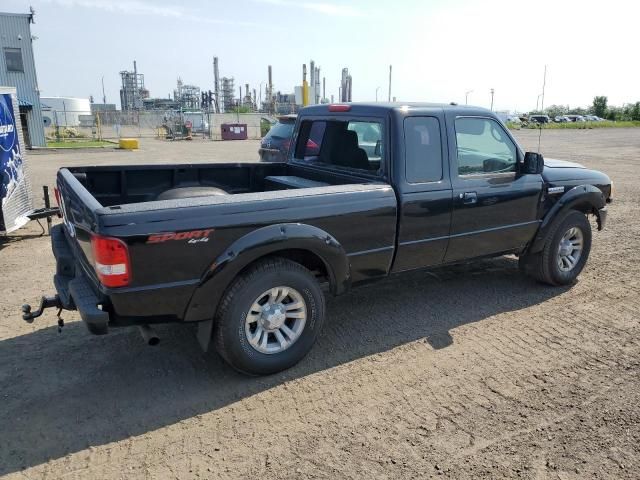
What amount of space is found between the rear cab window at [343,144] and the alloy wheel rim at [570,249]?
7.79ft

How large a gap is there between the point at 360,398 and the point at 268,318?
834 mm

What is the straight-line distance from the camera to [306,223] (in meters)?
3.62

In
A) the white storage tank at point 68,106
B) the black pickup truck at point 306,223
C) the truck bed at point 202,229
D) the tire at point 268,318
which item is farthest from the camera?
the white storage tank at point 68,106

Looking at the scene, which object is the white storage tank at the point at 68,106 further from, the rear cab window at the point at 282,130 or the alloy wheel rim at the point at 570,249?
the alloy wheel rim at the point at 570,249

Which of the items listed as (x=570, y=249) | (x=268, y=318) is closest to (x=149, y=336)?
(x=268, y=318)

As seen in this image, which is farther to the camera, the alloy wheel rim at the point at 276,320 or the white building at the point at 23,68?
the white building at the point at 23,68

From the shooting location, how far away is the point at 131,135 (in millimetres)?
39312

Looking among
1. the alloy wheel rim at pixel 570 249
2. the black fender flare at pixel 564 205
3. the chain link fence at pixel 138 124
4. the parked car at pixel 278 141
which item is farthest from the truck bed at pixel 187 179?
the chain link fence at pixel 138 124

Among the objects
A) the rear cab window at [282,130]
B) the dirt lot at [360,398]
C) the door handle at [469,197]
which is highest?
the rear cab window at [282,130]

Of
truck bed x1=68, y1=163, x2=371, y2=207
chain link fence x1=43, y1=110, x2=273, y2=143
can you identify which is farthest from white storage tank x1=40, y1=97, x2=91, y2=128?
truck bed x1=68, y1=163, x2=371, y2=207

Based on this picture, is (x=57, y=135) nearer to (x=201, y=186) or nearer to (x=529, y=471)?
(x=201, y=186)

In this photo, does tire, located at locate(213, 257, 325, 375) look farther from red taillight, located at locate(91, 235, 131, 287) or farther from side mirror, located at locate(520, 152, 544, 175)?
side mirror, located at locate(520, 152, 544, 175)

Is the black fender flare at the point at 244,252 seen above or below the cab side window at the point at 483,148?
below

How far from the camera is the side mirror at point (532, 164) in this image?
4.86 metres
